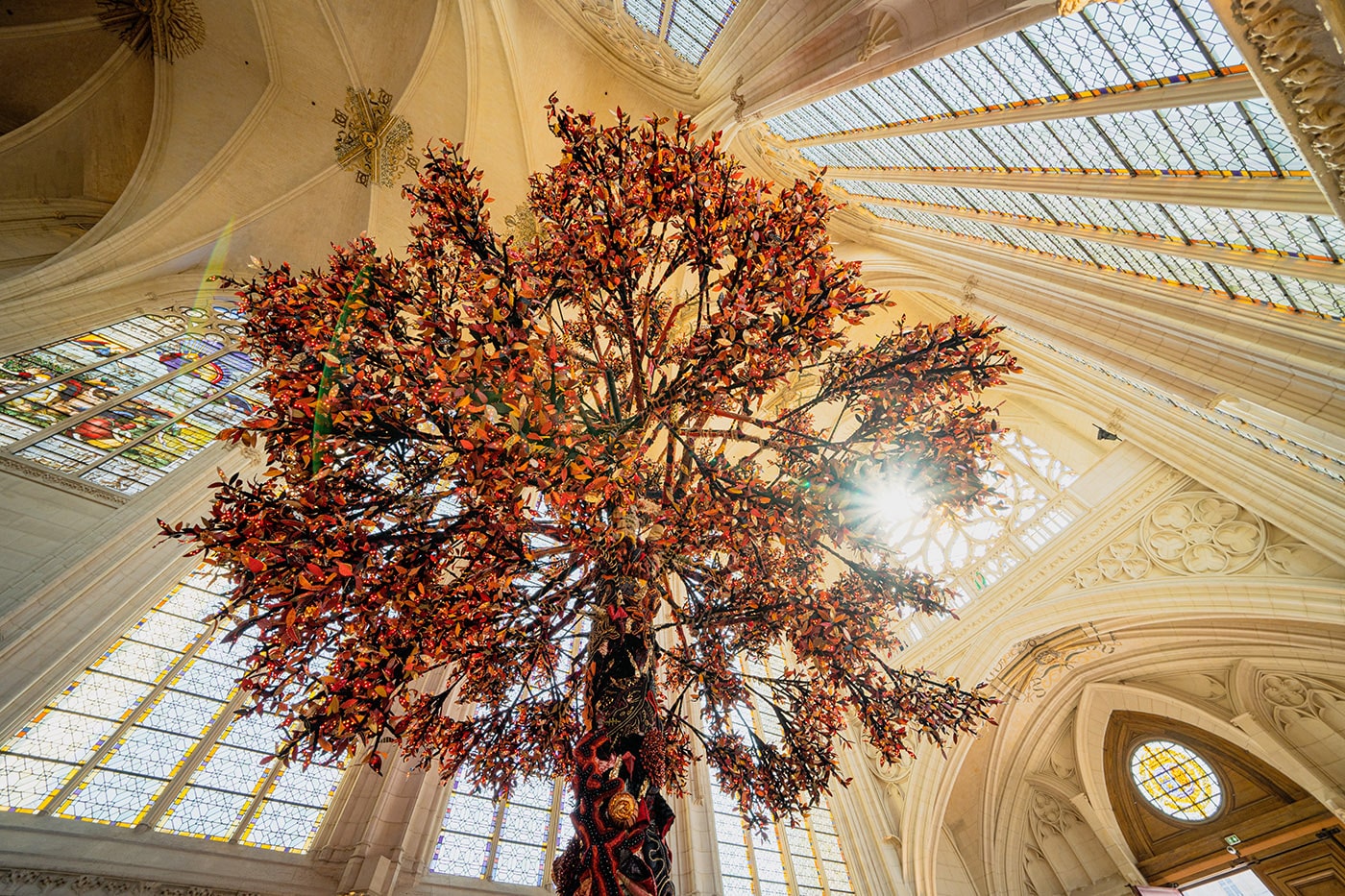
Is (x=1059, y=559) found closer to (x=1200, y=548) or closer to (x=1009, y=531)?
(x=1009, y=531)

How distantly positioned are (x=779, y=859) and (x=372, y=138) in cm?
1615

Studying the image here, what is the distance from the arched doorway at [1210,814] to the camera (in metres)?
10.1

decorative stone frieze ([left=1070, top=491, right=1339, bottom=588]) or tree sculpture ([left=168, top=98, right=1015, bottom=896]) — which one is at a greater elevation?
decorative stone frieze ([left=1070, top=491, right=1339, bottom=588])

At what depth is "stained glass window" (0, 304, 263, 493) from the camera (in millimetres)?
7520

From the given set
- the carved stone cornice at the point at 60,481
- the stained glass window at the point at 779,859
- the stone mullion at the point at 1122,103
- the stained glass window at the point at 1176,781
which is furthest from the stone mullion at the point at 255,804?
the stained glass window at the point at 1176,781

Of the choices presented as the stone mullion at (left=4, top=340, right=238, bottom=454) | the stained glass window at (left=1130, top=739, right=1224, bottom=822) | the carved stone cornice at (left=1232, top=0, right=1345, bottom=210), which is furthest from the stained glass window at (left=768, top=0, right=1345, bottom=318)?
the stone mullion at (left=4, top=340, right=238, bottom=454)

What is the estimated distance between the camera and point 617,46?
495 inches

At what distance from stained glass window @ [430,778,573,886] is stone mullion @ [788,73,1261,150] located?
861 centimetres

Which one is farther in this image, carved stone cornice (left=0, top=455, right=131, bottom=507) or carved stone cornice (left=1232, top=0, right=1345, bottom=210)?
carved stone cornice (left=0, top=455, right=131, bottom=507)

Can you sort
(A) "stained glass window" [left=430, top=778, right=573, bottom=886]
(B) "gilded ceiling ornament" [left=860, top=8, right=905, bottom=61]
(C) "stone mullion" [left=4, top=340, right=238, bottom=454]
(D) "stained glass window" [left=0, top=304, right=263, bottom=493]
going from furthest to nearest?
(D) "stained glass window" [left=0, top=304, right=263, bottom=493] → (C) "stone mullion" [left=4, top=340, right=238, bottom=454] → (A) "stained glass window" [left=430, top=778, right=573, bottom=886] → (B) "gilded ceiling ornament" [left=860, top=8, right=905, bottom=61]

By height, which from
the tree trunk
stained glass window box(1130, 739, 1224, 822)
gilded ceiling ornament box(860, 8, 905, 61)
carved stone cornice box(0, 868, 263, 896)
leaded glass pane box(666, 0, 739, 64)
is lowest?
the tree trunk

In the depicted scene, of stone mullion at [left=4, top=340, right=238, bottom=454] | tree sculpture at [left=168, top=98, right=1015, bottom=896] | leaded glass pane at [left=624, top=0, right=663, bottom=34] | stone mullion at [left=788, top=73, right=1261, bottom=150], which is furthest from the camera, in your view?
leaded glass pane at [left=624, top=0, right=663, bottom=34]

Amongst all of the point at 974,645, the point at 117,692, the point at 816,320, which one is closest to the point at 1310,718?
the point at 974,645

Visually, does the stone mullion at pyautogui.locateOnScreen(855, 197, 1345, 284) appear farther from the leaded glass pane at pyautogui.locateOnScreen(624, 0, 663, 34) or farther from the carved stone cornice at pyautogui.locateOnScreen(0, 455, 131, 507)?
the carved stone cornice at pyautogui.locateOnScreen(0, 455, 131, 507)
